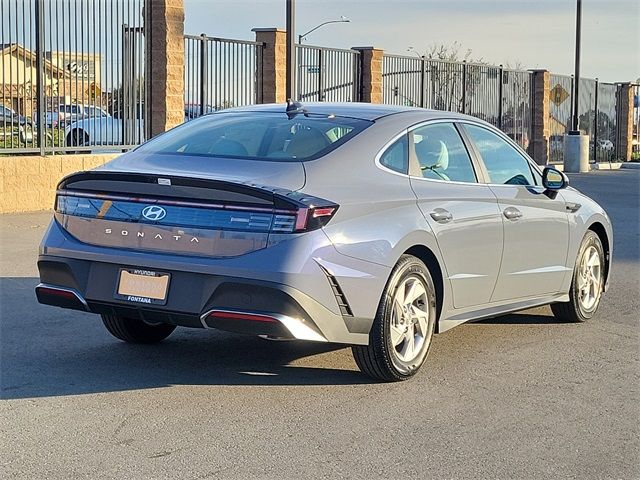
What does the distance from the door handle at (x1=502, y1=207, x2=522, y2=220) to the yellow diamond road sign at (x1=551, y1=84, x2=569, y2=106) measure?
1166 inches

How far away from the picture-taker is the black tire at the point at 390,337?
5.90 metres

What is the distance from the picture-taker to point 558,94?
119ft

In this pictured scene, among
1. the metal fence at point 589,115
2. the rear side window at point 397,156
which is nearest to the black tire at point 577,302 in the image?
the rear side window at point 397,156

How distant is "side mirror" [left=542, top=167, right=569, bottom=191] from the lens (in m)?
7.81

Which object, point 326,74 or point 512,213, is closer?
point 512,213

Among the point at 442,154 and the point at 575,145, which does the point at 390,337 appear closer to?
the point at 442,154

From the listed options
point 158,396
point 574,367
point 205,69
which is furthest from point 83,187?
point 205,69

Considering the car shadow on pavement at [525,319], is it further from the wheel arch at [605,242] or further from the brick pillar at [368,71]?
the brick pillar at [368,71]

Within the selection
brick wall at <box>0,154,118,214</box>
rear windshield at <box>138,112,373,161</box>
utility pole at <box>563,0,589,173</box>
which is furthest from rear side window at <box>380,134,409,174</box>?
utility pole at <box>563,0,589,173</box>

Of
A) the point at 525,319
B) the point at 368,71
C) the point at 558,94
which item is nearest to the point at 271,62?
the point at 368,71

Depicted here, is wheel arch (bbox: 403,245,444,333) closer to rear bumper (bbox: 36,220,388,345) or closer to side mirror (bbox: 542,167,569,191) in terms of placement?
rear bumper (bbox: 36,220,388,345)

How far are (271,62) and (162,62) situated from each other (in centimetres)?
375

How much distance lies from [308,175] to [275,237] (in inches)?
18.7

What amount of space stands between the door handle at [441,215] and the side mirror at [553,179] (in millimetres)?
1538
